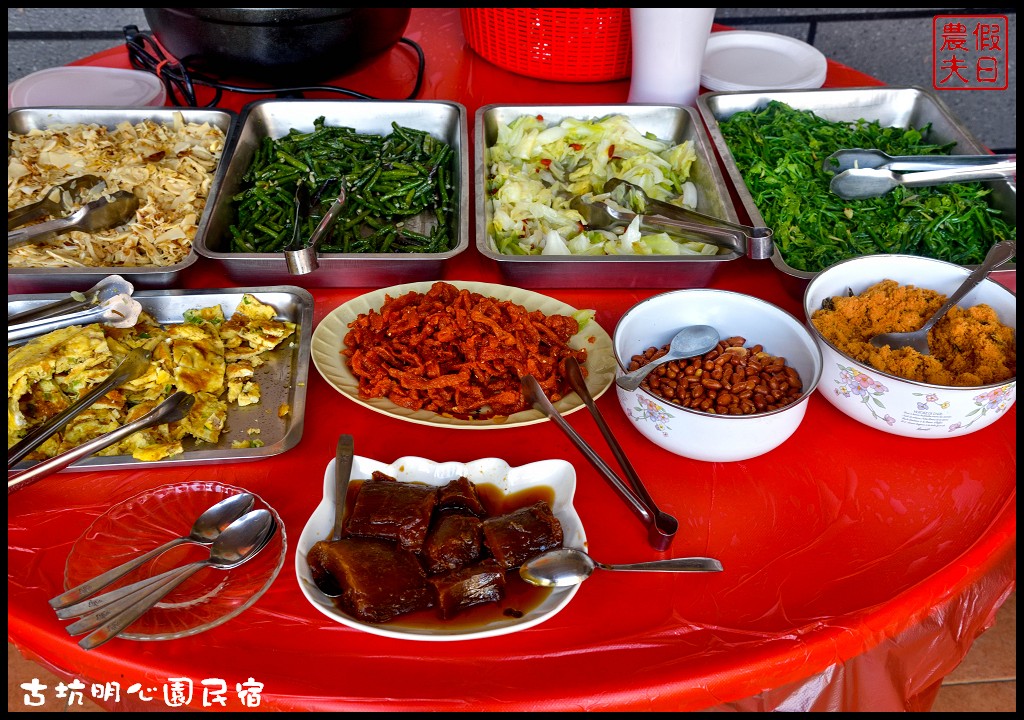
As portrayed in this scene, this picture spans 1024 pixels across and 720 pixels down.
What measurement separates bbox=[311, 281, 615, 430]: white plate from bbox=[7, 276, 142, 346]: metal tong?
50 cm

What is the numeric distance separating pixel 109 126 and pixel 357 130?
3.04ft

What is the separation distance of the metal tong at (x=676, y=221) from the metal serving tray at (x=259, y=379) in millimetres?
966

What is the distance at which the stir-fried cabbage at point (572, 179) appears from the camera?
235 centimetres

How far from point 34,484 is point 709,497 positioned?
1483 millimetres

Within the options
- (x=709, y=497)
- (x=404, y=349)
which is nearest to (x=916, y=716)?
(x=709, y=497)

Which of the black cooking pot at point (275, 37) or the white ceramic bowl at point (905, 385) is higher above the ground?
the black cooking pot at point (275, 37)

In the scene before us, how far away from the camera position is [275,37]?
272cm

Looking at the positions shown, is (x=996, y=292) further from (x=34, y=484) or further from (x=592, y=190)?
(x=34, y=484)

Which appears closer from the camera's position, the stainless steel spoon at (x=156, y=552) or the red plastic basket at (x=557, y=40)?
the stainless steel spoon at (x=156, y=552)

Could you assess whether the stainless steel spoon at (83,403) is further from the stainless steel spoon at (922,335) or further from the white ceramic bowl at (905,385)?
the stainless steel spoon at (922,335)

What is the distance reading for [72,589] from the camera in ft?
4.60

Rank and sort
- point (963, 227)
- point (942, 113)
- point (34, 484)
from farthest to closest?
point (942, 113) < point (963, 227) < point (34, 484)

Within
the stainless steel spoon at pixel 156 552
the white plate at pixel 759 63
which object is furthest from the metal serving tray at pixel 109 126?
the white plate at pixel 759 63

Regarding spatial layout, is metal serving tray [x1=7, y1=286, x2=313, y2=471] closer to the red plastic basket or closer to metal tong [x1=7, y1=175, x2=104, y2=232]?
metal tong [x1=7, y1=175, x2=104, y2=232]
